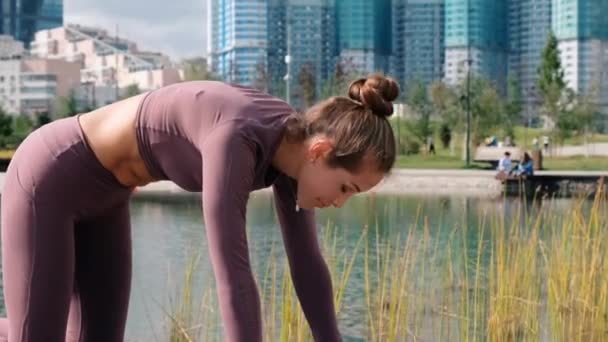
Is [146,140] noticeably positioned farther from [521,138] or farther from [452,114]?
[521,138]

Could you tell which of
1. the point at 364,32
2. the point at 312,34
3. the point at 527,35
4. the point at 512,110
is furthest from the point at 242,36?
the point at 512,110

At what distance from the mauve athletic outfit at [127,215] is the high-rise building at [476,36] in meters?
45.6

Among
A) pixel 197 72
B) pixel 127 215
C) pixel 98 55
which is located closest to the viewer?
pixel 127 215

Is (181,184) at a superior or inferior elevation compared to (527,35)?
inferior

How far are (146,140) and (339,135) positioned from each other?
300mm

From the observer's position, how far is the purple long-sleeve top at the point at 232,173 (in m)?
1.24

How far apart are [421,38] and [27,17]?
4870 centimetres

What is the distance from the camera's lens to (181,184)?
1.40m

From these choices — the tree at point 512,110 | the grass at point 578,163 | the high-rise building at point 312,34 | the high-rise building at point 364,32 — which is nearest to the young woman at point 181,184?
the grass at point 578,163

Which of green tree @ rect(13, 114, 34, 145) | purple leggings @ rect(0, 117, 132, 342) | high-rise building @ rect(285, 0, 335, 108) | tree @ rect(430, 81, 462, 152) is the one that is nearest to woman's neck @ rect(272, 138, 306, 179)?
purple leggings @ rect(0, 117, 132, 342)

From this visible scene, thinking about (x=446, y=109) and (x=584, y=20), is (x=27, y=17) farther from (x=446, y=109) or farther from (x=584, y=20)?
(x=446, y=109)

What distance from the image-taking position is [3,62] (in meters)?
57.9

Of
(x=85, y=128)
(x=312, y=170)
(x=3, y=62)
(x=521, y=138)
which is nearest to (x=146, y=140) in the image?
(x=85, y=128)

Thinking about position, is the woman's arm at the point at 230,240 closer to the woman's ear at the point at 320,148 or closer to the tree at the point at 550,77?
the woman's ear at the point at 320,148
